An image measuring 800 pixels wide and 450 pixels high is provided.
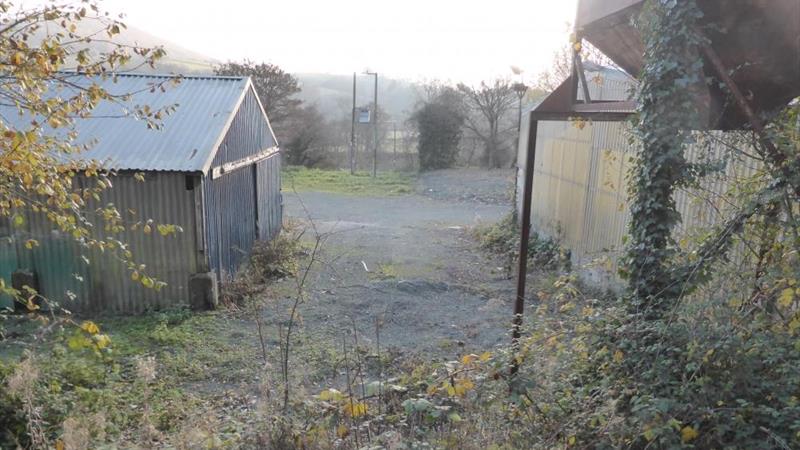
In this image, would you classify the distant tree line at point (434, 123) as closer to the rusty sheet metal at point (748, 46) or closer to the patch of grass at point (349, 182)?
the patch of grass at point (349, 182)

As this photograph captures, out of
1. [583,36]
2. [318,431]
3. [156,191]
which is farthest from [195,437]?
[156,191]

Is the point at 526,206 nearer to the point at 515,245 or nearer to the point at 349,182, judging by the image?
the point at 515,245

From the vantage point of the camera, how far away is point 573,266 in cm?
1127

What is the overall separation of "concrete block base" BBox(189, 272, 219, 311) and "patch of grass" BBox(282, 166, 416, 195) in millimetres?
16924

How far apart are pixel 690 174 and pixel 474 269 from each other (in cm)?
887

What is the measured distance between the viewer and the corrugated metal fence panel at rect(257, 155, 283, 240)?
13219 mm

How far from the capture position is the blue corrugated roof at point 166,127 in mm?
8711

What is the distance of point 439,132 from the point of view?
1252 inches

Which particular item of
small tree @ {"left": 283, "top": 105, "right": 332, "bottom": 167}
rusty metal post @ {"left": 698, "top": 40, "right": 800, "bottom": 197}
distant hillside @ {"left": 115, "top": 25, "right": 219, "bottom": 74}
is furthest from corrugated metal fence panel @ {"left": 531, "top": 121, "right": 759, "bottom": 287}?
small tree @ {"left": 283, "top": 105, "right": 332, "bottom": 167}

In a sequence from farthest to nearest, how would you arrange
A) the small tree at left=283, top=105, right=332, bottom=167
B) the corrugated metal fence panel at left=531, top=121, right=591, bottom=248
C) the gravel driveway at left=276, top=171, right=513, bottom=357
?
the small tree at left=283, top=105, right=332, bottom=167 < the corrugated metal fence panel at left=531, top=121, right=591, bottom=248 < the gravel driveway at left=276, top=171, right=513, bottom=357

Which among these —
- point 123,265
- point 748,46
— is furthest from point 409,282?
point 748,46

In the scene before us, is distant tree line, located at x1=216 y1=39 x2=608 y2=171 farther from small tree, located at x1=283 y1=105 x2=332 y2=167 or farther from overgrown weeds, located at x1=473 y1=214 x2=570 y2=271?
overgrown weeds, located at x1=473 y1=214 x2=570 y2=271

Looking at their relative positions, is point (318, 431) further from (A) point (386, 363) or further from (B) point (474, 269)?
(B) point (474, 269)

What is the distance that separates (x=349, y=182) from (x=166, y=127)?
64.3 feet
